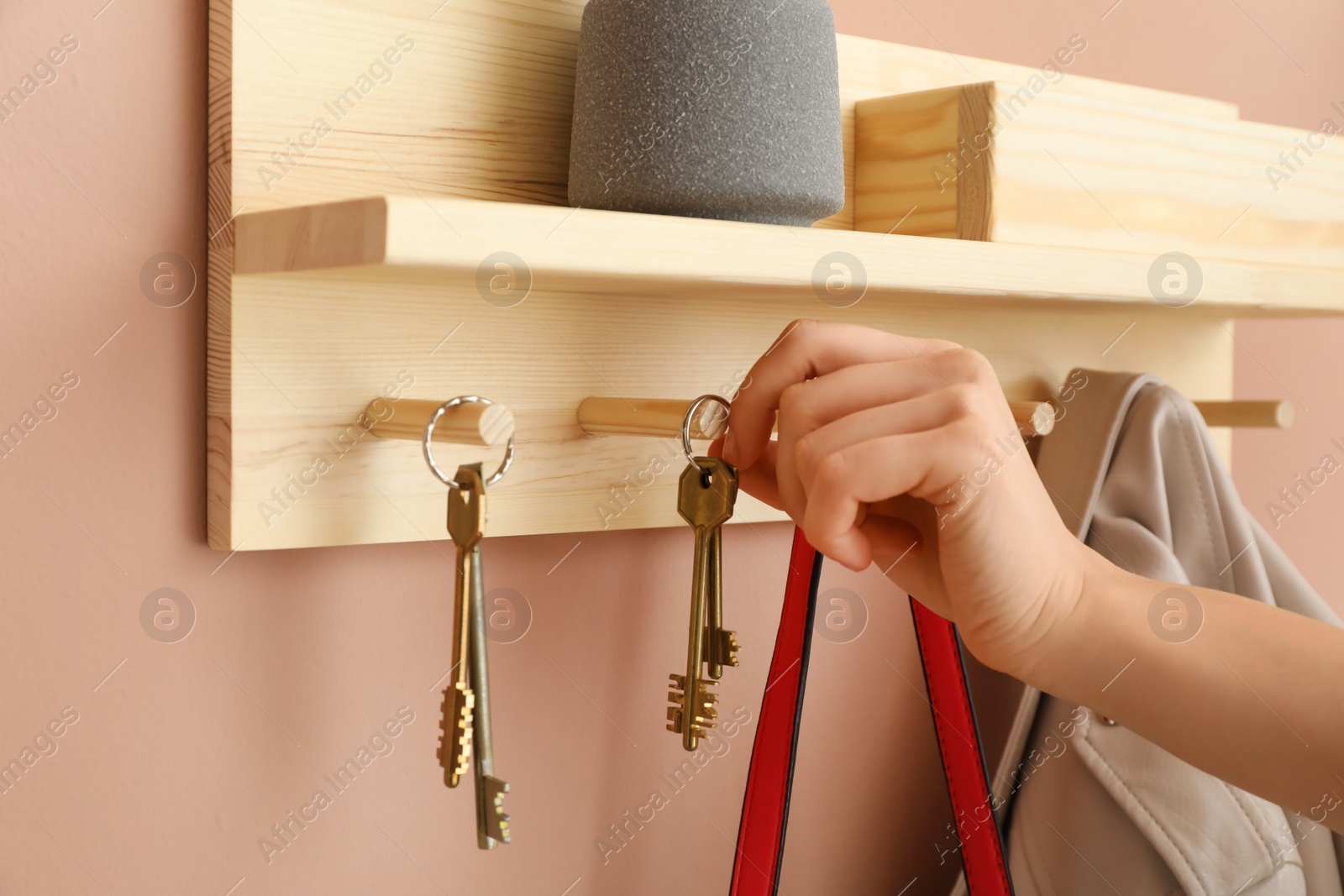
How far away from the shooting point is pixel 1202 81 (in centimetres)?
77

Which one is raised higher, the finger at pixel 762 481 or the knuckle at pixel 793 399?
the knuckle at pixel 793 399

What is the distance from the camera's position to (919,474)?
0.39m

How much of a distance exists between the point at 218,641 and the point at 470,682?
13 cm

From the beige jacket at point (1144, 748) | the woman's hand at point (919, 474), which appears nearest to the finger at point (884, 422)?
the woman's hand at point (919, 474)

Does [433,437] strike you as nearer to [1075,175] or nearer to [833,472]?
[833,472]

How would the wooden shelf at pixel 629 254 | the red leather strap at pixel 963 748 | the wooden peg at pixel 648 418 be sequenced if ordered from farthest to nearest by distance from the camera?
the red leather strap at pixel 963 748 → the wooden peg at pixel 648 418 → the wooden shelf at pixel 629 254

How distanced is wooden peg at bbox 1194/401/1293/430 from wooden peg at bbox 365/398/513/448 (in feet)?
1.49

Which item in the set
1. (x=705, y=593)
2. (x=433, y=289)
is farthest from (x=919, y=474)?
(x=433, y=289)

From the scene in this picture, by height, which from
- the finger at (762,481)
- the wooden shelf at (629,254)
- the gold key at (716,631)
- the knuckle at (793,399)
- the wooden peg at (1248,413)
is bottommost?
the gold key at (716,631)

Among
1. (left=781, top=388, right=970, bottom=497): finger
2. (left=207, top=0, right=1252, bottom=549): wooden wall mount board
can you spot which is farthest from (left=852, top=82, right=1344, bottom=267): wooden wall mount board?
(left=781, top=388, right=970, bottom=497): finger

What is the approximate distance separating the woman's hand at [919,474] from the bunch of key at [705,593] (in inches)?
0.5

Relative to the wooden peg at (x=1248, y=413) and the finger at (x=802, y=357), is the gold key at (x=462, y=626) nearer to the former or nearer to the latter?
the finger at (x=802, y=357)

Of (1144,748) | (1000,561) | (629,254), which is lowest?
(1144,748)

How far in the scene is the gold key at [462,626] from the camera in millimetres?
377
